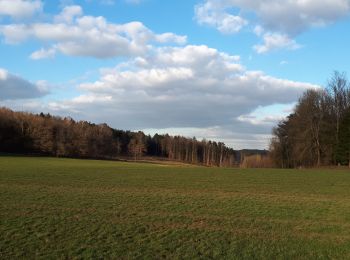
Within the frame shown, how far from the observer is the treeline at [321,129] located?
81.6 m

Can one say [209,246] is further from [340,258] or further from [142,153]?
[142,153]

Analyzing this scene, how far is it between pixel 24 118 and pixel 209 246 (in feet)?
433

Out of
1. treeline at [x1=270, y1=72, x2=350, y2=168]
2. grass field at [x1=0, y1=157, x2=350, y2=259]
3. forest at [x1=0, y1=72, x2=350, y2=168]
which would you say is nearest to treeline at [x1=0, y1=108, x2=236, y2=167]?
forest at [x1=0, y1=72, x2=350, y2=168]

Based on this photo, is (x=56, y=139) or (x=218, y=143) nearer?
(x=56, y=139)

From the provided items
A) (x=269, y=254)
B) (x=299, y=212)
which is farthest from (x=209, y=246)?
(x=299, y=212)

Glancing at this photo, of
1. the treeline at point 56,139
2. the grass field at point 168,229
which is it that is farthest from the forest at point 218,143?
the grass field at point 168,229

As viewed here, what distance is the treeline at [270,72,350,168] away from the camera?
8164cm

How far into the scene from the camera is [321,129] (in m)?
83.7

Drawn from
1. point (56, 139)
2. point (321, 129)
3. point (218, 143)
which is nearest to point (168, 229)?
point (321, 129)

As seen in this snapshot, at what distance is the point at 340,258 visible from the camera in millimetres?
10531

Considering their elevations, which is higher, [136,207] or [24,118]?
[24,118]

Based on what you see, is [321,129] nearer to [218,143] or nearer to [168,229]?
[168,229]

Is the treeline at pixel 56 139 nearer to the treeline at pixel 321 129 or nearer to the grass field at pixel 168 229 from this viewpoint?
the treeline at pixel 321 129

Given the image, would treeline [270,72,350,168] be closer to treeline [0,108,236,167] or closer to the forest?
the forest
